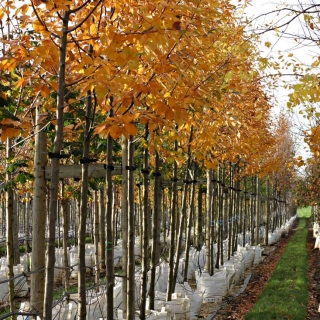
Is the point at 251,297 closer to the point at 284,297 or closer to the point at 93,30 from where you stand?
the point at 284,297

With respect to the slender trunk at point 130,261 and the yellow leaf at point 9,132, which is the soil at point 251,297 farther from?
the yellow leaf at point 9,132

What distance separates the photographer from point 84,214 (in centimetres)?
379

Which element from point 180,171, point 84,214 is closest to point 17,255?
point 180,171

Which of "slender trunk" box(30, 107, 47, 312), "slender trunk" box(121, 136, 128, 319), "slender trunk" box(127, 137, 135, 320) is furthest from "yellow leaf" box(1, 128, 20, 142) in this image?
"slender trunk" box(121, 136, 128, 319)

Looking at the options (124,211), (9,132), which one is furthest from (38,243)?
(9,132)

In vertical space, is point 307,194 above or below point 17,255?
above

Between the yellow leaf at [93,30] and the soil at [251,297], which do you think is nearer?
the yellow leaf at [93,30]

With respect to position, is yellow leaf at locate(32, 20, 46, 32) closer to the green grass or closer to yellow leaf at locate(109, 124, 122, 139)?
yellow leaf at locate(109, 124, 122, 139)

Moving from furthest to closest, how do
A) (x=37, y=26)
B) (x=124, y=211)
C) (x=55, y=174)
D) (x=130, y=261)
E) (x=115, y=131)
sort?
(x=124, y=211)
(x=130, y=261)
(x=55, y=174)
(x=37, y=26)
(x=115, y=131)

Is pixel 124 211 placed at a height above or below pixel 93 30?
below

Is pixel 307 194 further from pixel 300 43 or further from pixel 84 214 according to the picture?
pixel 84 214

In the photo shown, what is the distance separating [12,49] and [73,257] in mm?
13731

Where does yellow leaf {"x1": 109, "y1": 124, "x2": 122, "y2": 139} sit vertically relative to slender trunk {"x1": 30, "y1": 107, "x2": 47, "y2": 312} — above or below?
above

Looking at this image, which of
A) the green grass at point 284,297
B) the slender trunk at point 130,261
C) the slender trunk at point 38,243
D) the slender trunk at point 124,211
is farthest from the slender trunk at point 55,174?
the green grass at point 284,297
